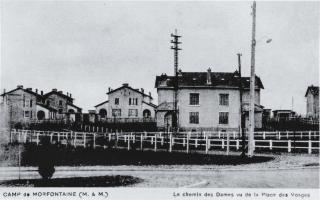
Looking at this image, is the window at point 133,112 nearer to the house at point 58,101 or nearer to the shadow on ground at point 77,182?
the house at point 58,101

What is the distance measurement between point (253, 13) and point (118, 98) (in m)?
47.4

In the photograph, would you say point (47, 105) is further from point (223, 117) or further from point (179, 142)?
point (179, 142)

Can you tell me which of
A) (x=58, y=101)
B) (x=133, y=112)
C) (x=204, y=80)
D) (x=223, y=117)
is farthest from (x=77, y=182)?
(x=58, y=101)

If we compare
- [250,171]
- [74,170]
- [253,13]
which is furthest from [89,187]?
[253,13]

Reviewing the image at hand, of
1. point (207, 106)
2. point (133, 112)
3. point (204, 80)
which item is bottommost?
point (133, 112)

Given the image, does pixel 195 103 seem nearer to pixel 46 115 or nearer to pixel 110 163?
pixel 110 163

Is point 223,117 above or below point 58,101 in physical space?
below

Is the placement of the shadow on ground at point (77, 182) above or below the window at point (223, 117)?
below

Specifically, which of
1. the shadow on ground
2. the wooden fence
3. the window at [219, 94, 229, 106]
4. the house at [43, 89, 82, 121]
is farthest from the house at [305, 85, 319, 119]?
the shadow on ground

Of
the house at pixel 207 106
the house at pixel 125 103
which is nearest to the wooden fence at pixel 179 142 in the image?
the house at pixel 207 106

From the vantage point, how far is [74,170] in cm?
1508

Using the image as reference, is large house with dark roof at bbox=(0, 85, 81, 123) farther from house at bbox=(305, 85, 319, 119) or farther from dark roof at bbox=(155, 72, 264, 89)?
house at bbox=(305, 85, 319, 119)

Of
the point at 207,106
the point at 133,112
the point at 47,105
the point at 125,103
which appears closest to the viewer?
the point at 207,106

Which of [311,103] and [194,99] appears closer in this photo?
[194,99]
